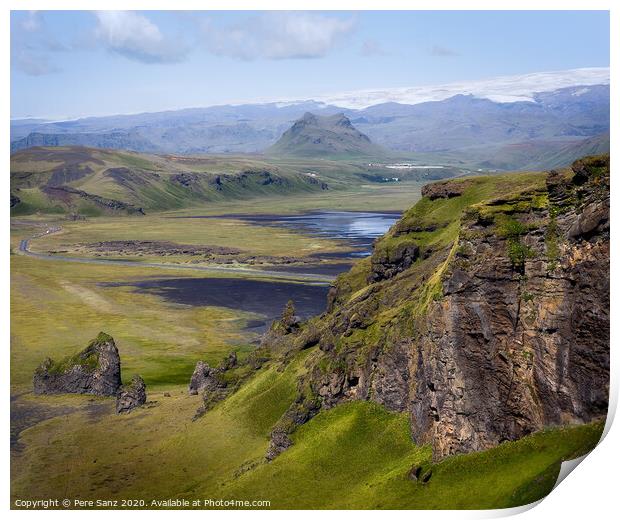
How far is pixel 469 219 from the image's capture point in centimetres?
5047

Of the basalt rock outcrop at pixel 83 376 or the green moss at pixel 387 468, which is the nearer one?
the green moss at pixel 387 468

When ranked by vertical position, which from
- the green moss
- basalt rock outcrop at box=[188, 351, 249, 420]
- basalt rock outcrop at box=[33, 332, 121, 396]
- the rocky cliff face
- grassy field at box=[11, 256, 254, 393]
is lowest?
grassy field at box=[11, 256, 254, 393]

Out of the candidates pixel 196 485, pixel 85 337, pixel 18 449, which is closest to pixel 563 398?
pixel 196 485

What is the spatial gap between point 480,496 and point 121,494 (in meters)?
27.7

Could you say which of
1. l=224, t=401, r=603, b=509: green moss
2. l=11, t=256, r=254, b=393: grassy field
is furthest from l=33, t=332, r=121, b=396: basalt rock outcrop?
l=224, t=401, r=603, b=509: green moss

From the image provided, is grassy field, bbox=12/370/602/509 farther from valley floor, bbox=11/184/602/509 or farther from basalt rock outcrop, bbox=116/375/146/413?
basalt rock outcrop, bbox=116/375/146/413

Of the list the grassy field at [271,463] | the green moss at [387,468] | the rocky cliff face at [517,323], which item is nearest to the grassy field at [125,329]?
the grassy field at [271,463]

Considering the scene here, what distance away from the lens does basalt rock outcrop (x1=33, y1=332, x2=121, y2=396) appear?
94.8 meters

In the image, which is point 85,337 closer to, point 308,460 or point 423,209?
point 423,209

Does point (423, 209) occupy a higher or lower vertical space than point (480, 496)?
higher

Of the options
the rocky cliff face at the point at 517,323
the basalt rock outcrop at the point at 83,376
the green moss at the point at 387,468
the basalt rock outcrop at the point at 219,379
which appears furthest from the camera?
the basalt rock outcrop at the point at 83,376

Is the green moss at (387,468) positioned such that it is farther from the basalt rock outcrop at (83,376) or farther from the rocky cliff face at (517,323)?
the basalt rock outcrop at (83,376)

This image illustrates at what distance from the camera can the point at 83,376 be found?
315ft

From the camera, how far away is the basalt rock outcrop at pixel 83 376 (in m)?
94.8
